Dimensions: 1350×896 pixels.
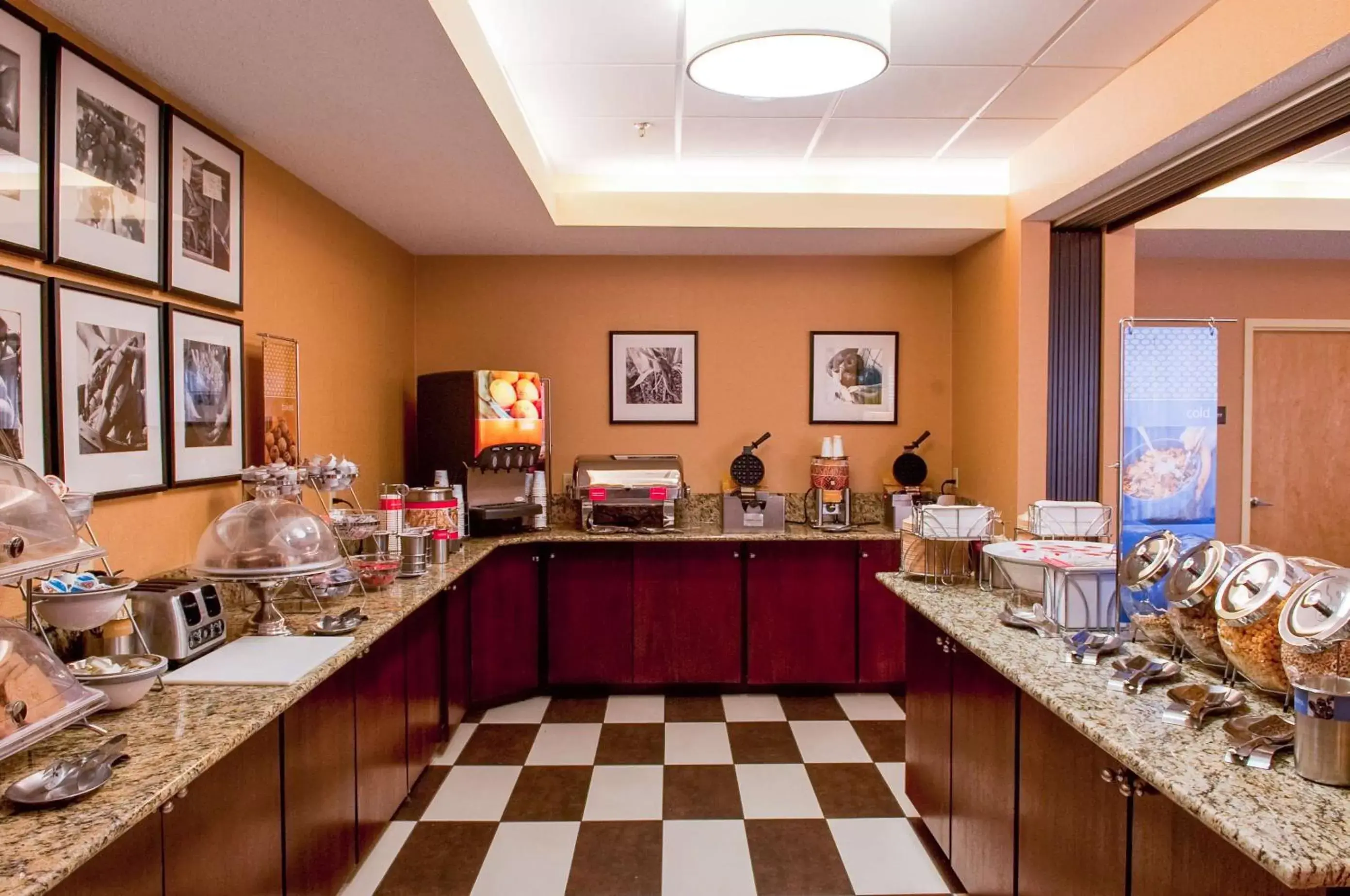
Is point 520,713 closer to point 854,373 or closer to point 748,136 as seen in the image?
Result: point 854,373

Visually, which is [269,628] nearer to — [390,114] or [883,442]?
[390,114]

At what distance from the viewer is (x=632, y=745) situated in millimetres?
3596

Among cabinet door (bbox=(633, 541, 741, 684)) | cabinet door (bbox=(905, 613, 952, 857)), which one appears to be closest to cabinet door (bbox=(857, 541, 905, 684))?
cabinet door (bbox=(633, 541, 741, 684))

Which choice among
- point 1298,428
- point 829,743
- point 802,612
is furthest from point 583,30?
point 1298,428

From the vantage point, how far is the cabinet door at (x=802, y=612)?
4227 millimetres

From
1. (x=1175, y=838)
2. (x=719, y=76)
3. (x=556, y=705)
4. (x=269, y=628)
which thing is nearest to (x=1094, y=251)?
(x=719, y=76)

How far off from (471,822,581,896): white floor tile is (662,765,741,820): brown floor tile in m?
0.38

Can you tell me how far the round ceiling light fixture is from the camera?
6.98 feet

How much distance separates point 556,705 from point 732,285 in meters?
2.55

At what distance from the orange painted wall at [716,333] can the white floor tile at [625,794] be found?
1908 mm

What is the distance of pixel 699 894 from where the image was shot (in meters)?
2.45

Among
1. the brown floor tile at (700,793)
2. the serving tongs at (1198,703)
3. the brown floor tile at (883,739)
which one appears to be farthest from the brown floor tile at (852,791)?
the serving tongs at (1198,703)

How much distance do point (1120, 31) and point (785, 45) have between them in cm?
117

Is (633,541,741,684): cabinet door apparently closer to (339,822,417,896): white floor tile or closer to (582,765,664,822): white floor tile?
(582,765,664,822): white floor tile
